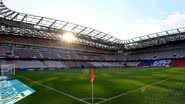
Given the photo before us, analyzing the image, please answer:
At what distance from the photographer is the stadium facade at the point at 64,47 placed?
39.3 metres

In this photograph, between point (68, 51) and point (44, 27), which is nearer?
point (44, 27)

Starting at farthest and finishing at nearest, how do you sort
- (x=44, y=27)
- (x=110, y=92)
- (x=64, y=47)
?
(x=64, y=47)
(x=44, y=27)
(x=110, y=92)

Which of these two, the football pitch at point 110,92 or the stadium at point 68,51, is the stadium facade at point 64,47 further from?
the football pitch at point 110,92

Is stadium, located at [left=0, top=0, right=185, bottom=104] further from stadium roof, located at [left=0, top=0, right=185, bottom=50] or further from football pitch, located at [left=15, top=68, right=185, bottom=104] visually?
football pitch, located at [left=15, top=68, right=185, bottom=104]

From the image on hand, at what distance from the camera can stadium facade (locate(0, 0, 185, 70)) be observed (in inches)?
1547

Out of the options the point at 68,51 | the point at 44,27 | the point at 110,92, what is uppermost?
the point at 44,27

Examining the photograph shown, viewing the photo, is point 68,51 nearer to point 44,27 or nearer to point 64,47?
point 64,47

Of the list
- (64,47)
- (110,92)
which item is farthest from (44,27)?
(110,92)

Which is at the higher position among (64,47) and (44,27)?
(44,27)

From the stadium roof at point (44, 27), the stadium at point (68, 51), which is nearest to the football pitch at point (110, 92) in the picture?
the stadium at point (68, 51)

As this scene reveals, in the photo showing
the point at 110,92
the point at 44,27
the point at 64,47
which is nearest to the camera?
the point at 110,92

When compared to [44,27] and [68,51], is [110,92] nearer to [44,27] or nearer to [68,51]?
[44,27]

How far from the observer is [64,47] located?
211 ft

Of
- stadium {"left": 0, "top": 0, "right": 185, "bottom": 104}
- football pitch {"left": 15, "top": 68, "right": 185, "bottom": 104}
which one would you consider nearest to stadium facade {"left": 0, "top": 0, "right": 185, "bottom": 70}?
stadium {"left": 0, "top": 0, "right": 185, "bottom": 104}
